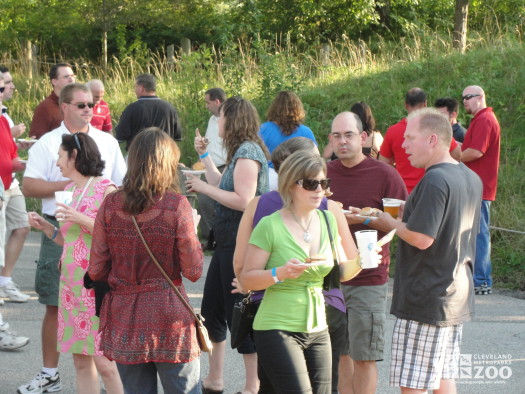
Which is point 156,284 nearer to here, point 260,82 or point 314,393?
point 314,393

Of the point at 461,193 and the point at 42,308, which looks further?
the point at 42,308

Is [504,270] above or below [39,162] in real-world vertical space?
below

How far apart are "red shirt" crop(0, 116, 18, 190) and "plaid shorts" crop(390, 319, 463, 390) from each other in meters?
4.07

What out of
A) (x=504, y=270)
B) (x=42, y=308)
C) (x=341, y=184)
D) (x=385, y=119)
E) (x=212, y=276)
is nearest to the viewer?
(x=341, y=184)

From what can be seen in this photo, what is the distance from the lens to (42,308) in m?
8.18

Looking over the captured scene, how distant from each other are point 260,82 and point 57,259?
967 cm

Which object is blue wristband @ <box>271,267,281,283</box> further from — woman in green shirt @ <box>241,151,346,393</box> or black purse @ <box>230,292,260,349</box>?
black purse @ <box>230,292,260,349</box>

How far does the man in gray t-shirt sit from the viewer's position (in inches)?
181

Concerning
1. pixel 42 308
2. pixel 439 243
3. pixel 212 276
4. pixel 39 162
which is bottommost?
pixel 42 308

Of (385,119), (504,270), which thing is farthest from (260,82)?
(504,270)

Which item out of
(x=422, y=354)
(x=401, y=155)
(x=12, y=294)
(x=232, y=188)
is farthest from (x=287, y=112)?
(x=422, y=354)

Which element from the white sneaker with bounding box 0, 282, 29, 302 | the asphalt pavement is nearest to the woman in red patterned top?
the asphalt pavement

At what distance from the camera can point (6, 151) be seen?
734 centimetres

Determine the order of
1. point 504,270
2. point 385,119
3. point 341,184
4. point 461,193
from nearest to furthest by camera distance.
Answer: point 461,193 → point 341,184 → point 504,270 → point 385,119
